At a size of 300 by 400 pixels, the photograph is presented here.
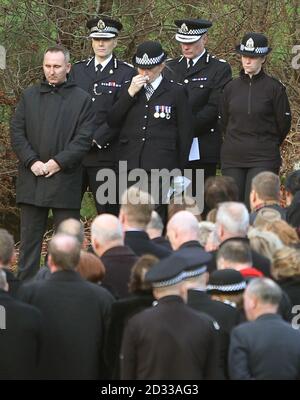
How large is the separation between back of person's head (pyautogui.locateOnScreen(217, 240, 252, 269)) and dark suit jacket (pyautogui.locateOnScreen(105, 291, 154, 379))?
66 cm

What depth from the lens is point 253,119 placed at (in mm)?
12617

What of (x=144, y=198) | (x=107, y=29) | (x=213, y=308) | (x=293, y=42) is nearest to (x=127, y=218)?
(x=144, y=198)

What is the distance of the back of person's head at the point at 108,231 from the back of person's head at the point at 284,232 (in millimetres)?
1209

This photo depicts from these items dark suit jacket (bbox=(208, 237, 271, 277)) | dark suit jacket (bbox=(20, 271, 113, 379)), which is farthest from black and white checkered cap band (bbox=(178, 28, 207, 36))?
dark suit jacket (bbox=(20, 271, 113, 379))

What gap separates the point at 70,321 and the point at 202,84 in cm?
528

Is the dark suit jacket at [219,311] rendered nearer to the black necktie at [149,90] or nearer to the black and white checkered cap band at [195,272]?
the black and white checkered cap band at [195,272]

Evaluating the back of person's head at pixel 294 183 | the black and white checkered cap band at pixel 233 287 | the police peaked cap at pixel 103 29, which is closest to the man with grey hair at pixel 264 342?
the black and white checkered cap band at pixel 233 287

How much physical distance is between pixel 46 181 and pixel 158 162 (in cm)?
124

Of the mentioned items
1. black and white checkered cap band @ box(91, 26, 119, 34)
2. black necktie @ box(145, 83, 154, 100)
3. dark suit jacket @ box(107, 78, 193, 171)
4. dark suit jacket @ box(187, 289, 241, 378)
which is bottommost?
dark suit jacket @ box(187, 289, 241, 378)

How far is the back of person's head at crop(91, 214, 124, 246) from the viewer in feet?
28.9

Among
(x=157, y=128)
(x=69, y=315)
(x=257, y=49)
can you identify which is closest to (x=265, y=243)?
(x=69, y=315)

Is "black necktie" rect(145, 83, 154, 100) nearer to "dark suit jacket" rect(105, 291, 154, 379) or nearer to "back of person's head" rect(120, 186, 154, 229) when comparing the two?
"back of person's head" rect(120, 186, 154, 229)

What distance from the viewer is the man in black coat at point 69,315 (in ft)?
26.7
